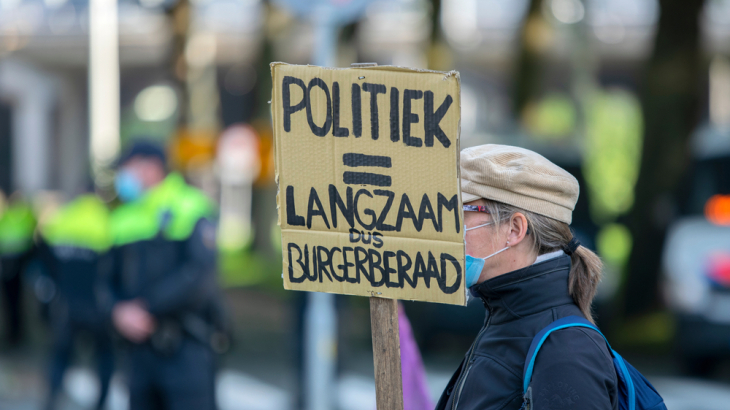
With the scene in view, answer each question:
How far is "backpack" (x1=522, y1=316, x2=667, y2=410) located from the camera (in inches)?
74.5

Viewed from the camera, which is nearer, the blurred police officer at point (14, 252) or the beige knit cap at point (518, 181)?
the beige knit cap at point (518, 181)

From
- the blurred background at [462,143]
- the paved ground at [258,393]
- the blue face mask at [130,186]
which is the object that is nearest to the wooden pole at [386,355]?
the blurred background at [462,143]

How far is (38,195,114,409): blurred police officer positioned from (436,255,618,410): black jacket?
442cm

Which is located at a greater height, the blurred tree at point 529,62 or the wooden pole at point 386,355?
the blurred tree at point 529,62

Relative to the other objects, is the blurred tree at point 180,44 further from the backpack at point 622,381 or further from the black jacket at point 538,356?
the backpack at point 622,381

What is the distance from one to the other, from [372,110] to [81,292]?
4.64 m

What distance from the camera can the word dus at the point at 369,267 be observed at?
2133mm

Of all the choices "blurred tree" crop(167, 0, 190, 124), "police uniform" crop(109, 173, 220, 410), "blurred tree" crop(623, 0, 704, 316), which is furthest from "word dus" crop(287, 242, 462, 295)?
"blurred tree" crop(167, 0, 190, 124)

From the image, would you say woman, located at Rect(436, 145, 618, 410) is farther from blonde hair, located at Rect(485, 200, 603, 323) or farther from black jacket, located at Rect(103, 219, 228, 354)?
black jacket, located at Rect(103, 219, 228, 354)

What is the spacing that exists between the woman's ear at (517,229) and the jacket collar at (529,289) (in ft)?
0.25

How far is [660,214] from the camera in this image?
8641 mm

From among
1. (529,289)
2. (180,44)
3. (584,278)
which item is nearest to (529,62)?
(180,44)

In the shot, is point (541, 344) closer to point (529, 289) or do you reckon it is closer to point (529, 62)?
point (529, 289)

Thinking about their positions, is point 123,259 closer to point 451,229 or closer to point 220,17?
point 451,229
